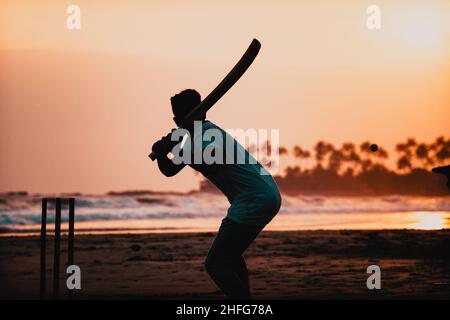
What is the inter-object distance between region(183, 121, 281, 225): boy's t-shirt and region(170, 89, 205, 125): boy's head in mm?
325

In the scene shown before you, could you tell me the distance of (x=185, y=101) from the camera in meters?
7.55

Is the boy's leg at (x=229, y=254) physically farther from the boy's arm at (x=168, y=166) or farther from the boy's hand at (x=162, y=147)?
the boy's hand at (x=162, y=147)

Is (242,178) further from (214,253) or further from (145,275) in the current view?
(145,275)

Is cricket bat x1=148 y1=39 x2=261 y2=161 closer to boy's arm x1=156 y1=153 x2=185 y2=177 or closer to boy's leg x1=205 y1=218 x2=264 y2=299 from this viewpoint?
boy's arm x1=156 y1=153 x2=185 y2=177

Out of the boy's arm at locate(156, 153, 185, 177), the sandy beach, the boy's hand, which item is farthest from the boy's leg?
the sandy beach

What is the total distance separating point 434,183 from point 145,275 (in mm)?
25081

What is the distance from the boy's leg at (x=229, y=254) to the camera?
7238mm

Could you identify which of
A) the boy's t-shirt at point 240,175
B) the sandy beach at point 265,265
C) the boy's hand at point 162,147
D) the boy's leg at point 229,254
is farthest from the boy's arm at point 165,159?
the sandy beach at point 265,265

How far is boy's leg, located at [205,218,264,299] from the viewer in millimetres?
7238

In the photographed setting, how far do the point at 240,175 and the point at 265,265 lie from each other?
25.5 ft

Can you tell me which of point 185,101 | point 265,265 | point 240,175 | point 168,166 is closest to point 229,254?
point 240,175

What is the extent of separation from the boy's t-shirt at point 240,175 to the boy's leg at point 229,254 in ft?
0.24

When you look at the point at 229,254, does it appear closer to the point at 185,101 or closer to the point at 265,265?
the point at 185,101
